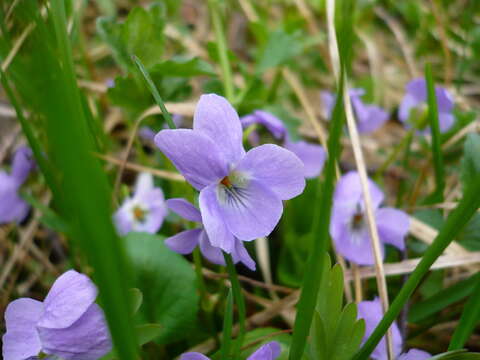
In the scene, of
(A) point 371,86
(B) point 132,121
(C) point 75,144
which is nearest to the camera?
(C) point 75,144

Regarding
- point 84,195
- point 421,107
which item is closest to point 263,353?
point 84,195

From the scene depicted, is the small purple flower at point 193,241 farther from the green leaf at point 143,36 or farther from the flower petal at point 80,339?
the green leaf at point 143,36

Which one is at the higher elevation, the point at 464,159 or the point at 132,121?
the point at 132,121

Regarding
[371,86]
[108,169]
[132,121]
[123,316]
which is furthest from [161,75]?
[371,86]

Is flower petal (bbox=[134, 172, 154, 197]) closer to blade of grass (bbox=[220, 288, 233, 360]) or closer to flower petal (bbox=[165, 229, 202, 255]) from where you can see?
flower petal (bbox=[165, 229, 202, 255])

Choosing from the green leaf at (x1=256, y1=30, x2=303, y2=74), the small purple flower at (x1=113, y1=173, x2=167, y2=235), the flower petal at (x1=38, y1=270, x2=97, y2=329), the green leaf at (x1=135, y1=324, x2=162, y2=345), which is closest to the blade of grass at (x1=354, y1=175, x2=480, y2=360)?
the green leaf at (x1=135, y1=324, x2=162, y2=345)

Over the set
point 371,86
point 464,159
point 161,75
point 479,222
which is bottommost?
point 479,222

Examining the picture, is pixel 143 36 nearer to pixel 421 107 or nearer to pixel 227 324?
pixel 227 324

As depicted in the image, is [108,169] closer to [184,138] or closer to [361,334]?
[184,138]
